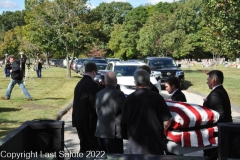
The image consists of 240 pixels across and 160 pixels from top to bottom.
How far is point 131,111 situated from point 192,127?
798mm

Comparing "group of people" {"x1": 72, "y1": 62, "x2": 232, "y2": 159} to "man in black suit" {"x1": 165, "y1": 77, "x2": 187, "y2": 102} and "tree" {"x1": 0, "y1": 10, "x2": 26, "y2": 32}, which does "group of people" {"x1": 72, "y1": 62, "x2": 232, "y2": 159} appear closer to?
"man in black suit" {"x1": 165, "y1": 77, "x2": 187, "y2": 102}

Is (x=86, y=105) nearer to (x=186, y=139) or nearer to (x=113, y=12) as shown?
(x=186, y=139)

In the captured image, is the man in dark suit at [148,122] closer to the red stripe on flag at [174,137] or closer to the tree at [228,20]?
the red stripe on flag at [174,137]

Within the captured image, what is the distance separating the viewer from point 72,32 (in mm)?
28531

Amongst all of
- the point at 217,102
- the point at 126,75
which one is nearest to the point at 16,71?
the point at 126,75

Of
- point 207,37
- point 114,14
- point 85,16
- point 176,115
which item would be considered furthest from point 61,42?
point 114,14

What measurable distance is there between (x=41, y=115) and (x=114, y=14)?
290ft

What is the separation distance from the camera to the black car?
73.8 ft

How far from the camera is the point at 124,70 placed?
16250 millimetres

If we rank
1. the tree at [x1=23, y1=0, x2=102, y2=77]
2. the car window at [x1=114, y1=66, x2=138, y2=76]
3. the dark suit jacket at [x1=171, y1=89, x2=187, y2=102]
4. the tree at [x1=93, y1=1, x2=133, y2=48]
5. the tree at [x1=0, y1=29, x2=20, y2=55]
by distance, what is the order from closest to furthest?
1. the dark suit jacket at [x1=171, y1=89, x2=187, y2=102]
2. the car window at [x1=114, y1=66, x2=138, y2=76]
3. the tree at [x1=23, y1=0, x2=102, y2=77]
4. the tree at [x1=0, y1=29, x2=20, y2=55]
5. the tree at [x1=93, y1=1, x2=133, y2=48]

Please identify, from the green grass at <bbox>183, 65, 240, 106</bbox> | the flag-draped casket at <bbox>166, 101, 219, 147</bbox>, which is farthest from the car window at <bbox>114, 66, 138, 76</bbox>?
the flag-draped casket at <bbox>166, 101, 219, 147</bbox>

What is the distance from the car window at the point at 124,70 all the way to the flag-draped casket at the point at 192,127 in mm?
10993

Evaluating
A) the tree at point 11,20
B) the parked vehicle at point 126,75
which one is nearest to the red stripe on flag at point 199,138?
the parked vehicle at point 126,75

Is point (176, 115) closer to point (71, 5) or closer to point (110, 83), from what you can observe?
point (110, 83)
